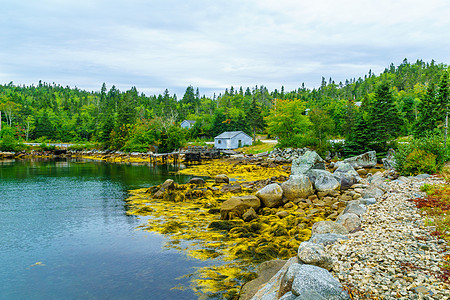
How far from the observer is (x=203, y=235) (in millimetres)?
15805

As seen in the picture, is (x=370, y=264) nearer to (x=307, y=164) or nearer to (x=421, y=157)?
(x=421, y=157)

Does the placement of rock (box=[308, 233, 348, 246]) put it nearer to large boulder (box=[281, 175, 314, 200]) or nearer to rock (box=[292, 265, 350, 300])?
rock (box=[292, 265, 350, 300])

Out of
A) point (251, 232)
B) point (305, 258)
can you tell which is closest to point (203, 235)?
point (251, 232)

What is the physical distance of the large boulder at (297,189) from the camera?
21.1m

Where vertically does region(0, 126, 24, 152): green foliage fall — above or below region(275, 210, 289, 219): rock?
above

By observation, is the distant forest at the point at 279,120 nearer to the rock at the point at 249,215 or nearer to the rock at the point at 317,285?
the rock at the point at 249,215

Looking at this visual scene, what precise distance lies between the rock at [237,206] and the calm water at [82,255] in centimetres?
433

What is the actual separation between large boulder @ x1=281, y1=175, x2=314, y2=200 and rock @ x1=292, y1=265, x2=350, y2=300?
1470 centimetres

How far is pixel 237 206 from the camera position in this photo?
60.4 ft

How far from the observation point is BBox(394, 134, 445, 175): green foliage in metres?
19.4

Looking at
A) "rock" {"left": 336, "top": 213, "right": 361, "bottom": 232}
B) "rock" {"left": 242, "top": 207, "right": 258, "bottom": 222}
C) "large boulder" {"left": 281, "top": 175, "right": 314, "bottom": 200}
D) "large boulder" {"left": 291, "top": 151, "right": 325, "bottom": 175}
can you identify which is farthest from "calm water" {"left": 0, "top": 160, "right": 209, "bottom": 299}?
"large boulder" {"left": 291, "top": 151, "right": 325, "bottom": 175}

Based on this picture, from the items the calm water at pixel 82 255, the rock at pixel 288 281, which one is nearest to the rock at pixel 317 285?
the rock at pixel 288 281

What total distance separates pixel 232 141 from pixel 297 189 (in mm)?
54792

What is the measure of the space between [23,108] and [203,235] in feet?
380
